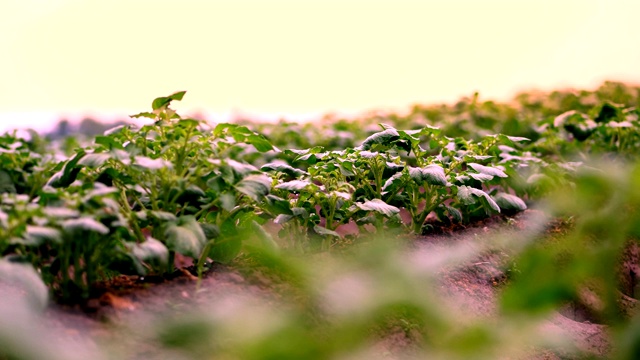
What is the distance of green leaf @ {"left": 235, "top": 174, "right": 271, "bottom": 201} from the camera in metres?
2.39

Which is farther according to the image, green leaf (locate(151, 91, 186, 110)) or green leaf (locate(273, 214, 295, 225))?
green leaf (locate(273, 214, 295, 225))

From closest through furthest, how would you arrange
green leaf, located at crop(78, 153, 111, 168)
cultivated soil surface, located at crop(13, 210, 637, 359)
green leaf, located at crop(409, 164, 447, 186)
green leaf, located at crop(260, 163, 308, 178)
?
1. cultivated soil surface, located at crop(13, 210, 637, 359)
2. green leaf, located at crop(78, 153, 111, 168)
3. green leaf, located at crop(409, 164, 447, 186)
4. green leaf, located at crop(260, 163, 308, 178)

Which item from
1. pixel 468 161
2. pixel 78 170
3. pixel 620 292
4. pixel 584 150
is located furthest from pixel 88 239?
pixel 584 150

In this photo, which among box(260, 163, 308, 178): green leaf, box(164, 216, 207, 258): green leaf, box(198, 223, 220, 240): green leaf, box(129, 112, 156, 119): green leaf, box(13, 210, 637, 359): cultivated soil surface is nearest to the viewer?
box(13, 210, 637, 359): cultivated soil surface

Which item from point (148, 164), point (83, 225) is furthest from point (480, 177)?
point (83, 225)

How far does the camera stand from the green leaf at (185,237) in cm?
218

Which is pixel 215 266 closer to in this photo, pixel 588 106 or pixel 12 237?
pixel 12 237

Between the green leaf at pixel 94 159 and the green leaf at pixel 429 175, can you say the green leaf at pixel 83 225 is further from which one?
the green leaf at pixel 429 175

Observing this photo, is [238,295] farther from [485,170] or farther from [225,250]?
[485,170]

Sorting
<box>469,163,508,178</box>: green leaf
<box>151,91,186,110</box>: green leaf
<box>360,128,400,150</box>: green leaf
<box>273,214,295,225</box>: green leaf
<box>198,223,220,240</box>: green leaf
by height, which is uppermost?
<box>151,91,186,110</box>: green leaf

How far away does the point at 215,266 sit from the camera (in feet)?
8.79

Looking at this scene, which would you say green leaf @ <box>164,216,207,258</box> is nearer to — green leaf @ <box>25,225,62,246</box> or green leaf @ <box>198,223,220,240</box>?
green leaf @ <box>198,223,220,240</box>

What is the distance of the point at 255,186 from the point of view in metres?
2.45

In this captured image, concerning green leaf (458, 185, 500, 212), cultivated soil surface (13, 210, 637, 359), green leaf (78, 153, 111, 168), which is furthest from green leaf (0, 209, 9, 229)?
green leaf (458, 185, 500, 212)
